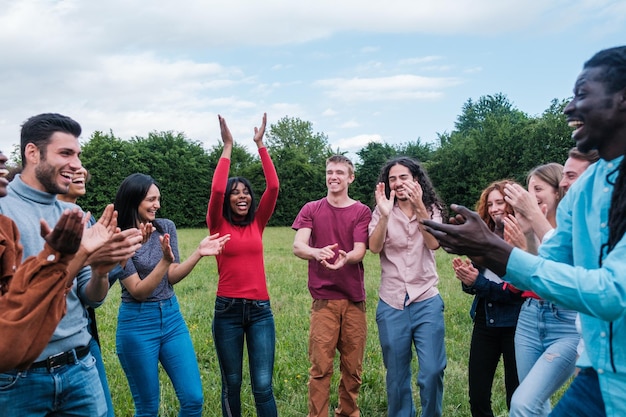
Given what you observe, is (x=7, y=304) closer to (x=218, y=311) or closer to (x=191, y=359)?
(x=191, y=359)

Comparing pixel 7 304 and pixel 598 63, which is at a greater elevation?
pixel 598 63

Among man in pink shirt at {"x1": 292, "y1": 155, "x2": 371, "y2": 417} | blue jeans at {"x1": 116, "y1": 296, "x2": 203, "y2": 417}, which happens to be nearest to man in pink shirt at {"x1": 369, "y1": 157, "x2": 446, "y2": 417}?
man in pink shirt at {"x1": 292, "y1": 155, "x2": 371, "y2": 417}

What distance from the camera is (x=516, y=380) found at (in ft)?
13.4

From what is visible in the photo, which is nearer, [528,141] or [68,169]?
[68,169]

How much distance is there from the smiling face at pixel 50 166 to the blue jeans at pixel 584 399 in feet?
8.69

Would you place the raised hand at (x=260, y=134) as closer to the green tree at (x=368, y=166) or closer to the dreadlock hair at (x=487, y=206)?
the dreadlock hair at (x=487, y=206)

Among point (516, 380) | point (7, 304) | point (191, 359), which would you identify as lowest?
point (516, 380)

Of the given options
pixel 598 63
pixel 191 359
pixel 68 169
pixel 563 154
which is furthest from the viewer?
pixel 563 154

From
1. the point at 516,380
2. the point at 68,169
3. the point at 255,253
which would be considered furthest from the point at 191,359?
the point at 516,380

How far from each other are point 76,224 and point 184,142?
3659 cm

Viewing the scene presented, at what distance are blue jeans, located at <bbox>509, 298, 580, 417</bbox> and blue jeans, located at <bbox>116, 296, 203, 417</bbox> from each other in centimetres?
215

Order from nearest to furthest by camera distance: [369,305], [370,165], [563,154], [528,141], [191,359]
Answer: [191,359], [369,305], [563,154], [528,141], [370,165]

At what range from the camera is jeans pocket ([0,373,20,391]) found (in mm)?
2527

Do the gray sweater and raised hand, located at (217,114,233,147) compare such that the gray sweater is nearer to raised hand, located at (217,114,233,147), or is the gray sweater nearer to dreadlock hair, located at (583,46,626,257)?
raised hand, located at (217,114,233,147)
